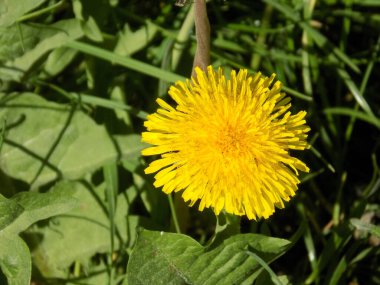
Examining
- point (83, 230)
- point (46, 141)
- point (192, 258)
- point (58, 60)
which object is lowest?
point (83, 230)

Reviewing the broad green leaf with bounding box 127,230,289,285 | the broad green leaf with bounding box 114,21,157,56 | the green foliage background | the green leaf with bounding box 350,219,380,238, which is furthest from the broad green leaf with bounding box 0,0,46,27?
the green leaf with bounding box 350,219,380,238

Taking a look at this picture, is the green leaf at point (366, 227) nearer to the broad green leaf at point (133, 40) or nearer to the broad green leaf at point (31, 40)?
the broad green leaf at point (133, 40)

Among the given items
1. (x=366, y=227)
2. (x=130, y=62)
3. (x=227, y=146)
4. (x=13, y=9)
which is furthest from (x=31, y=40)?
(x=366, y=227)

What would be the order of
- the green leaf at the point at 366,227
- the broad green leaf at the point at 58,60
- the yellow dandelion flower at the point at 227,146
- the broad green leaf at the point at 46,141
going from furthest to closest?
the broad green leaf at the point at 58,60, the broad green leaf at the point at 46,141, the green leaf at the point at 366,227, the yellow dandelion flower at the point at 227,146

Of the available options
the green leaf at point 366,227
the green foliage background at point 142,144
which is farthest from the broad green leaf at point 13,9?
the green leaf at point 366,227

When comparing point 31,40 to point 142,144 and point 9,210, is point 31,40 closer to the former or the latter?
point 142,144

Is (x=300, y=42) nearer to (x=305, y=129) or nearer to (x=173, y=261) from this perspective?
(x=305, y=129)

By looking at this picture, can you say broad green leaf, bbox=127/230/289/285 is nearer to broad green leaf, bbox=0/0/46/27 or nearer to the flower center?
the flower center
